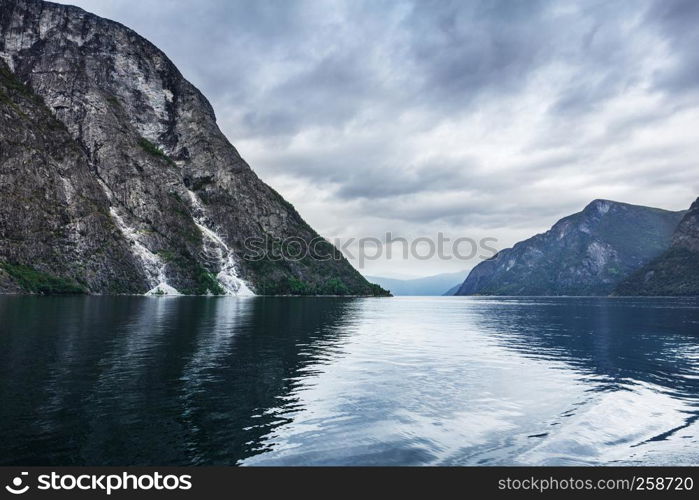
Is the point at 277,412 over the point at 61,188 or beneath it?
beneath

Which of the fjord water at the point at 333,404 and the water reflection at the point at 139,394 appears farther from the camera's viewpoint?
the fjord water at the point at 333,404

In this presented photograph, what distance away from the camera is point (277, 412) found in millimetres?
21141

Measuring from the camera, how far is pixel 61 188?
19650 cm

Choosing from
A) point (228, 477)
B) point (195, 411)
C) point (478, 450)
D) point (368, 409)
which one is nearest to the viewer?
point (228, 477)

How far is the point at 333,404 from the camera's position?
23.1 meters

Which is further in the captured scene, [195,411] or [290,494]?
[195,411]

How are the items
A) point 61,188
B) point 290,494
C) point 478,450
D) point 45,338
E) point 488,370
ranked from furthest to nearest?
point 61,188 → point 45,338 → point 488,370 → point 478,450 → point 290,494

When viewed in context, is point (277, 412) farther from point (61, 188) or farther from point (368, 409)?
point (61, 188)

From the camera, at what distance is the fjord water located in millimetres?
15914

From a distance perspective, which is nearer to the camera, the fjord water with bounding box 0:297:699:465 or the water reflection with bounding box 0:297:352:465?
the water reflection with bounding box 0:297:352:465

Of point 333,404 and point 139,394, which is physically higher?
point 139,394

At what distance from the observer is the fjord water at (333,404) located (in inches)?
627

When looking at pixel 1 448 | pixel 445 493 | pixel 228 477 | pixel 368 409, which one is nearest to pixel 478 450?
pixel 445 493

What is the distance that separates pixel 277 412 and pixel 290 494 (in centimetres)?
875
